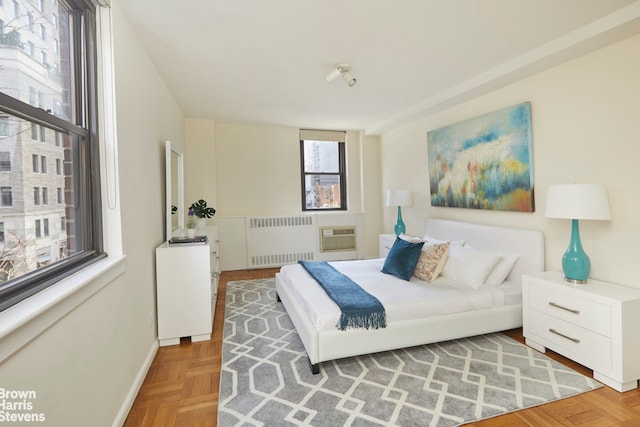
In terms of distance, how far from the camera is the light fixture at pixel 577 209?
2186 mm

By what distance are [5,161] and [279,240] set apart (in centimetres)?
439

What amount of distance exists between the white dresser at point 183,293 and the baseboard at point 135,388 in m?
0.19

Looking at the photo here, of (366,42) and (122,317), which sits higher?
(366,42)

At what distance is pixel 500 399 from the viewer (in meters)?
1.89

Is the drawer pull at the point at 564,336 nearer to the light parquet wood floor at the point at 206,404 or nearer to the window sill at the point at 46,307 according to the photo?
the light parquet wood floor at the point at 206,404

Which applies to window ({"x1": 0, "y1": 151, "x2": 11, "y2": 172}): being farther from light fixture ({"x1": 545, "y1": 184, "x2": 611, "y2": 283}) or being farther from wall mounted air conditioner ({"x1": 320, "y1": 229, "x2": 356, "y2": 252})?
wall mounted air conditioner ({"x1": 320, "y1": 229, "x2": 356, "y2": 252})

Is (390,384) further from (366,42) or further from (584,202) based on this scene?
(366,42)

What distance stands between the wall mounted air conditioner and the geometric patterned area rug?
2.96 metres

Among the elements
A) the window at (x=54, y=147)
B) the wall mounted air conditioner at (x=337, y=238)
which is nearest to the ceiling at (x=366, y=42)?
the window at (x=54, y=147)

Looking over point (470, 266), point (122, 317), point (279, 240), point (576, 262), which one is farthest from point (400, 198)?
point (122, 317)

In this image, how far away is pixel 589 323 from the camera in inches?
83.2

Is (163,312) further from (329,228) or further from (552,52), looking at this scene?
(552,52)

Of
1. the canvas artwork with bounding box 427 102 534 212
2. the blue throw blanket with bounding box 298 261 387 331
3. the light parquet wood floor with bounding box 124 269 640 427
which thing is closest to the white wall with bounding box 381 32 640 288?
the canvas artwork with bounding box 427 102 534 212

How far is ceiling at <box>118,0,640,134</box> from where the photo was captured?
2035mm
